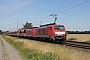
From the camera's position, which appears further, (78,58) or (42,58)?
(42,58)

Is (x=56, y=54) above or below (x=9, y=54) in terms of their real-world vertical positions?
above

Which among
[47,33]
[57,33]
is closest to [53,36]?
[57,33]

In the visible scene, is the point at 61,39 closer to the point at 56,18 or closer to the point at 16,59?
the point at 56,18

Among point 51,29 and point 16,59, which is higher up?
point 51,29

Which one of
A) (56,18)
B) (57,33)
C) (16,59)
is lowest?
(16,59)

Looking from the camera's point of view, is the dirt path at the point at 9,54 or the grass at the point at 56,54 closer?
the grass at the point at 56,54

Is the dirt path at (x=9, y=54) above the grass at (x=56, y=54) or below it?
below

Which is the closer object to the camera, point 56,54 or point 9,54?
point 56,54

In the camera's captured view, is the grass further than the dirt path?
No

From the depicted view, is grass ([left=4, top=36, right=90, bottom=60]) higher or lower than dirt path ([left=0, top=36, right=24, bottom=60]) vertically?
higher

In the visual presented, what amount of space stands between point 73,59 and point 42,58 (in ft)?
6.66

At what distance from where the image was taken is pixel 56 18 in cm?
3831

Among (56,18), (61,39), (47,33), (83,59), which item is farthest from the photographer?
(56,18)

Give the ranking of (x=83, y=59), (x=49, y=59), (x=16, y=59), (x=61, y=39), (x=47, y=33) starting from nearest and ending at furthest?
1. (x=83, y=59)
2. (x=49, y=59)
3. (x=16, y=59)
4. (x=61, y=39)
5. (x=47, y=33)
